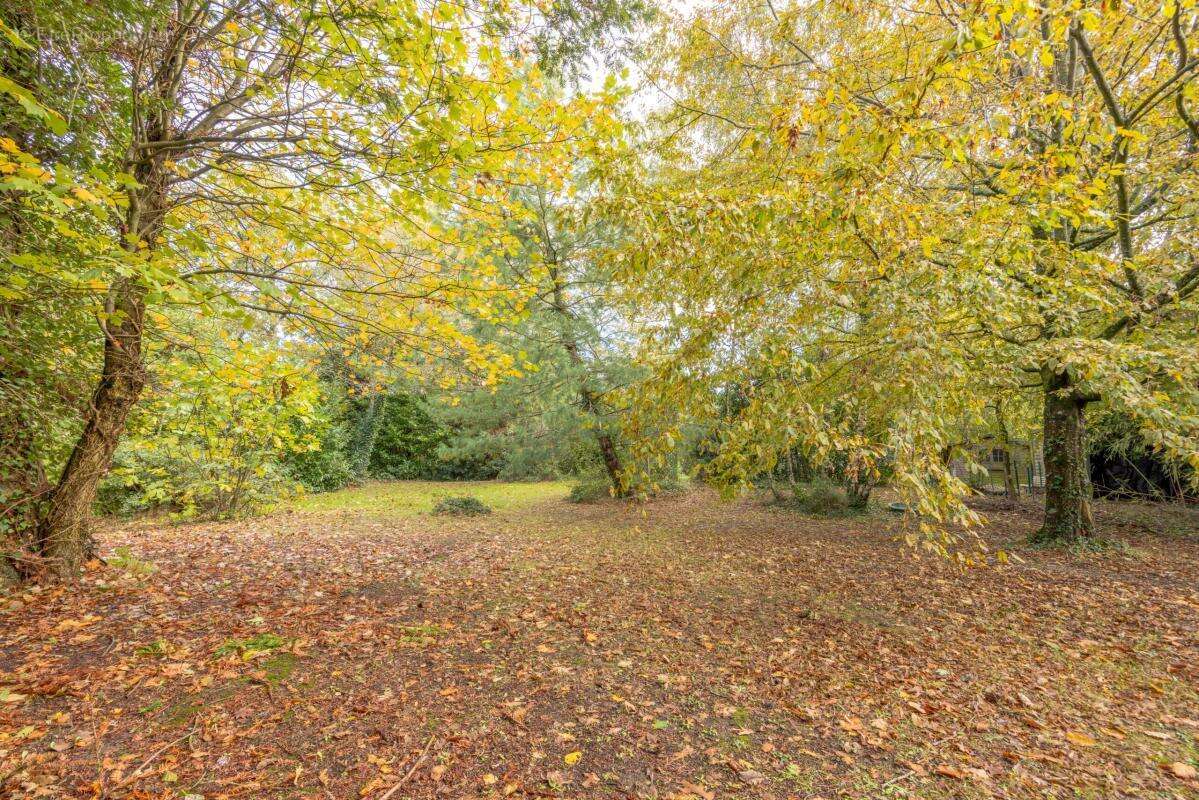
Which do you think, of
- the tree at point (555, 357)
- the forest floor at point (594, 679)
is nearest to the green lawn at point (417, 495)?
the tree at point (555, 357)

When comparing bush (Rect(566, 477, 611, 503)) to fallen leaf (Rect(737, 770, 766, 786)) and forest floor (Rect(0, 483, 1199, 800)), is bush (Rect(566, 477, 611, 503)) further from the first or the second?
fallen leaf (Rect(737, 770, 766, 786))

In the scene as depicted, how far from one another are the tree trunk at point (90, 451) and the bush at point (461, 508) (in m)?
6.25

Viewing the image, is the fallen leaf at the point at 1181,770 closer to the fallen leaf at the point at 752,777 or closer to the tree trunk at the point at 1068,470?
the fallen leaf at the point at 752,777

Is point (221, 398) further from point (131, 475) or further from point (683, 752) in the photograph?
point (683, 752)

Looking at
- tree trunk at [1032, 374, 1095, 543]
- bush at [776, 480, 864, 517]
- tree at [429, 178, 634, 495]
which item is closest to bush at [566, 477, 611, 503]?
tree at [429, 178, 634, 495]

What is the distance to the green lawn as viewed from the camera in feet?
34.5

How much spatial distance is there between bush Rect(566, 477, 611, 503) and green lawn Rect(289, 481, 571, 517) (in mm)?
1307

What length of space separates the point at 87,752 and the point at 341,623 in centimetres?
169

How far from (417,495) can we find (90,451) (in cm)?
961

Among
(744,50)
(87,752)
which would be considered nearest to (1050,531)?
(744,50)

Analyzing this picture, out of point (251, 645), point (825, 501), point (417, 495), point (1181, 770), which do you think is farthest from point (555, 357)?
point (1181, 770)

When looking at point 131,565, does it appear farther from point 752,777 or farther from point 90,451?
point 752,777

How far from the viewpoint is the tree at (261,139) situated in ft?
9.76

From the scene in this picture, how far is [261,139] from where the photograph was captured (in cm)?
324
